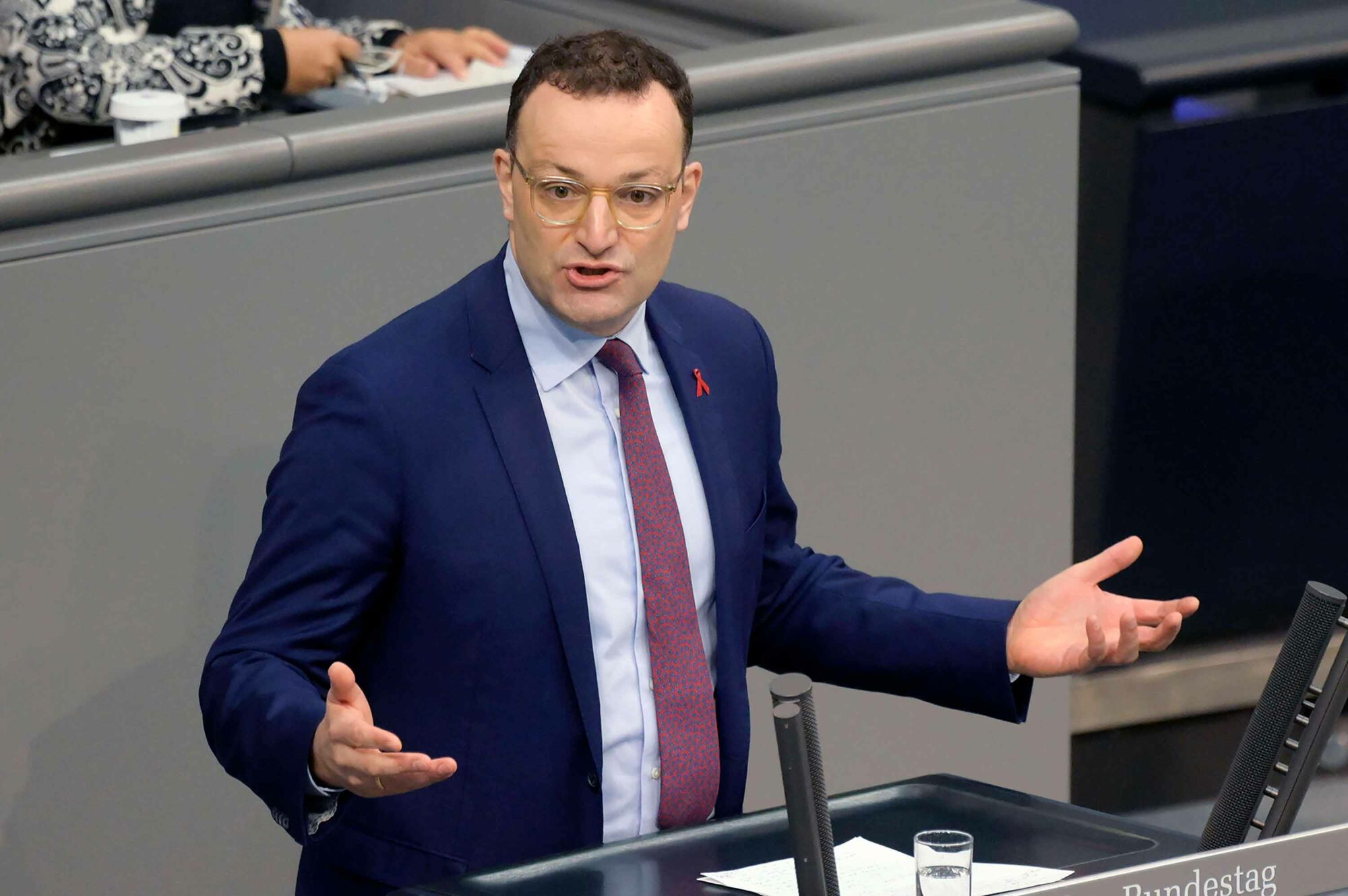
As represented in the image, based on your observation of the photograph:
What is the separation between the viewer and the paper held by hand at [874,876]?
1807 millimetres

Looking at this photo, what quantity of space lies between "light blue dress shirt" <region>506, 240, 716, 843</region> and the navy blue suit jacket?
23mm

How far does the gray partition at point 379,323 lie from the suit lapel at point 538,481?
2.79 feet

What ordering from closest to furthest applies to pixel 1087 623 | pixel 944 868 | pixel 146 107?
pixel 944 868 → pixel 1087 623 → pixel 146 107

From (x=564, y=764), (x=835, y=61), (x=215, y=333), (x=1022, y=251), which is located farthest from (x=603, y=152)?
(x=1022, y=251)

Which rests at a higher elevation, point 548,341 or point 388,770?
point 548,341

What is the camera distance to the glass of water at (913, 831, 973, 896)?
5.63 ft

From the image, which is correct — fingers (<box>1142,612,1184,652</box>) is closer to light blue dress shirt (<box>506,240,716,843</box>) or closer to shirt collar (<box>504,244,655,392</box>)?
light blue dress shirt (<box>506,240,716,843</box>)

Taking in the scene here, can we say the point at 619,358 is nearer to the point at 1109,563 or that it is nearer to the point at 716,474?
the point at 716,474

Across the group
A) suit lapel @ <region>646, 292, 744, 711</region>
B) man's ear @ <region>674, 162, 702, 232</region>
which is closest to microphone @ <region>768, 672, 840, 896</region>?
suit lapel @ <region>646, 292, 744, 711</region>

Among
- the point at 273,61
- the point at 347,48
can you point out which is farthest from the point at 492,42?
the point at 273,61

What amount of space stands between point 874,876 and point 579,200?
67cm

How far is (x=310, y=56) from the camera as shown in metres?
3.68

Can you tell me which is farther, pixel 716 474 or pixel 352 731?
pixel 716 474

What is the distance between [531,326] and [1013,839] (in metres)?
0.67
